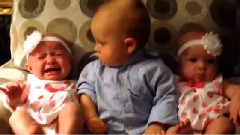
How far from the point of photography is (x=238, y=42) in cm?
139

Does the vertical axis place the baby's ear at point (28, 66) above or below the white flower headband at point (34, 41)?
below

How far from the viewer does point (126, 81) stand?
3.99 feet

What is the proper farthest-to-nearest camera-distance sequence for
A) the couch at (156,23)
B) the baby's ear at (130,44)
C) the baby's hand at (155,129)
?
1. the couch at (156,23)
2. the baby's ear at (130,44)
3. the baby's hand at (155,129)

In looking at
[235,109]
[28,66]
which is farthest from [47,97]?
[235,109]

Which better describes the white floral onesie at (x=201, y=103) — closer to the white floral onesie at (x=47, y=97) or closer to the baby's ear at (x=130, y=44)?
the baby's ear at (x=130, y=44)

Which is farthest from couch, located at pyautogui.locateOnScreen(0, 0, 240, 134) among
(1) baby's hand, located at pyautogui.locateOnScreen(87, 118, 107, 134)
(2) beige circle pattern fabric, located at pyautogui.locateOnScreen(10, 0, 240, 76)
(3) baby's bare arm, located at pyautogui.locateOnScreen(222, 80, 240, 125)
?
(1) baby's hand, located at pyautogui.locateOnScreen(87, 118, 107, 134)

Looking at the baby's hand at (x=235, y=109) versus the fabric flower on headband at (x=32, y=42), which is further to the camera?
the fabric flower on headband at (x=32, y=42)

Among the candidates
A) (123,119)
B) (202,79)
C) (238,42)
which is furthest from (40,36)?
(238,42)

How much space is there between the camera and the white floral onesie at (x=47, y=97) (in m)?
1.17

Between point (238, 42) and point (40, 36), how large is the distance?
0.67 metres

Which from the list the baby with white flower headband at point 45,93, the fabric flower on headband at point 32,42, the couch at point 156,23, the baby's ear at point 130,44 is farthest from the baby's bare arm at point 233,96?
the fabric flower on headband at point 32,42

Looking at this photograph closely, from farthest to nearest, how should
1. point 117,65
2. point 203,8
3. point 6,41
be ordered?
1. point 6,41
2. point 203,8
3. point 117,65

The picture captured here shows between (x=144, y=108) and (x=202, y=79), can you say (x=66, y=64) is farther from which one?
(x=202, y=79)

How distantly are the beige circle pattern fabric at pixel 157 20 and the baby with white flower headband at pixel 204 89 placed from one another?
0.06m
